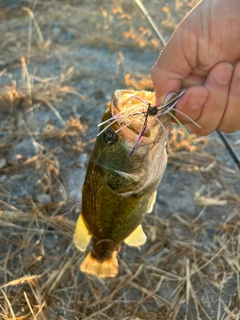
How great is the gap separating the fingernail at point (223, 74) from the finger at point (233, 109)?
0.08 feet

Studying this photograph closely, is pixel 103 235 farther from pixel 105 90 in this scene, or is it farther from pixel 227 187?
pixel 105 90

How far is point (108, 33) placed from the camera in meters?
6.46

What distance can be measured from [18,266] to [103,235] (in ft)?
3.36

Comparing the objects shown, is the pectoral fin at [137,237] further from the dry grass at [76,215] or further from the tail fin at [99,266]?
the dry grass at [76,215]

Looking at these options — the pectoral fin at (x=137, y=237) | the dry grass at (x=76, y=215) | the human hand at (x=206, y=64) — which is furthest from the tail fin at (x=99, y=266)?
the human hand at (x=206, y=64)

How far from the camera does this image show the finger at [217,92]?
1.99 meters

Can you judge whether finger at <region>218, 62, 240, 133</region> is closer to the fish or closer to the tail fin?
the fish

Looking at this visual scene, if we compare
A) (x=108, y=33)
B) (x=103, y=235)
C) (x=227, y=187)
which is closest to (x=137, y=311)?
(x=103, y=235)

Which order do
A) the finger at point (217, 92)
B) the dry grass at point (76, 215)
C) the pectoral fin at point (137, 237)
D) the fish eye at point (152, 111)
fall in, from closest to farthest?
1. the fish eye at point (152, 111)
2. the finger at point (217, 92)
3. the pectoral fin at point (137, 237)
4. the dry grass at point (76, 215)

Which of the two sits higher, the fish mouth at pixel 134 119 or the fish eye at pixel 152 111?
the fish eye at pixel 152 111

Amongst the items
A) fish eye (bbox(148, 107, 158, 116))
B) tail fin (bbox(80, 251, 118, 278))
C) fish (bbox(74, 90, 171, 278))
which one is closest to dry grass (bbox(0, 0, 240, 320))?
tail fin (bbox(80, 251, 118, 278))

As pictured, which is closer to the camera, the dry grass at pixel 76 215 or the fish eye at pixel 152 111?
the fish eye at pixel 152 111

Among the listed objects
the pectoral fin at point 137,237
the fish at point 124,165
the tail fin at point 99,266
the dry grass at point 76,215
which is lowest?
the dry grass at point 76,215

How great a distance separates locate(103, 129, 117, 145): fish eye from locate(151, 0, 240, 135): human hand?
32 cm
